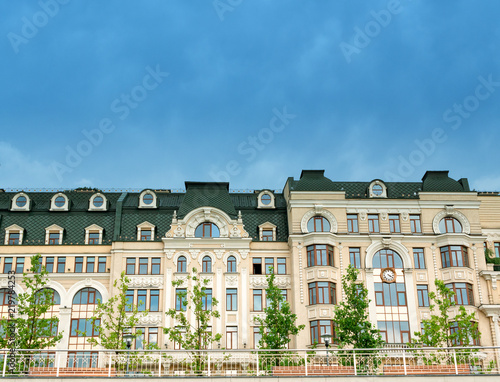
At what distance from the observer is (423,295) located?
47.6 meters

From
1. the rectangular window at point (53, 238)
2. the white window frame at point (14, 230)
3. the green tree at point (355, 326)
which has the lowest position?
the green tree at point (355, 326)

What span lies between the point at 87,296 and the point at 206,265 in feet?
28.9

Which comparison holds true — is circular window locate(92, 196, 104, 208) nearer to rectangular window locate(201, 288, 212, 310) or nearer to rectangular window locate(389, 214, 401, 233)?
rectangular window locate(201, 288, 212, 310)

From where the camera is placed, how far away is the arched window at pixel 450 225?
49.4m

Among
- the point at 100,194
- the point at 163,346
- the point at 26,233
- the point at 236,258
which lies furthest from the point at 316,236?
the point at 26,233

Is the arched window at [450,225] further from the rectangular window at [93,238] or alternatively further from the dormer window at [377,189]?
the rectangular window at [93,238]

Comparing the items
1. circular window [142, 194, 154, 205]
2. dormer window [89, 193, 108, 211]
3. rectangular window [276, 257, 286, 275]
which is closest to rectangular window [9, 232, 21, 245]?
dormer window [89, 193, 108, 211]

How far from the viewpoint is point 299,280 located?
47250mm

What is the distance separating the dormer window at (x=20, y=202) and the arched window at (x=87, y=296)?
836 cm

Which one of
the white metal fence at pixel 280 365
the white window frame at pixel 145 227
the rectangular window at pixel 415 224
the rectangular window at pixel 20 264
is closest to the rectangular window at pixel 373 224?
the rectangular window at pixel 415 224

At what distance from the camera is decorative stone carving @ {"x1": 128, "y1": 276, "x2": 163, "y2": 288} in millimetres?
47688

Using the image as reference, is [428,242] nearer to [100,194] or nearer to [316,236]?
[316,236]

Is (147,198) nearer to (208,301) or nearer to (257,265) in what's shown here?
(208,301)

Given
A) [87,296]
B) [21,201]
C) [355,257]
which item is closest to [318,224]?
[355,257]
